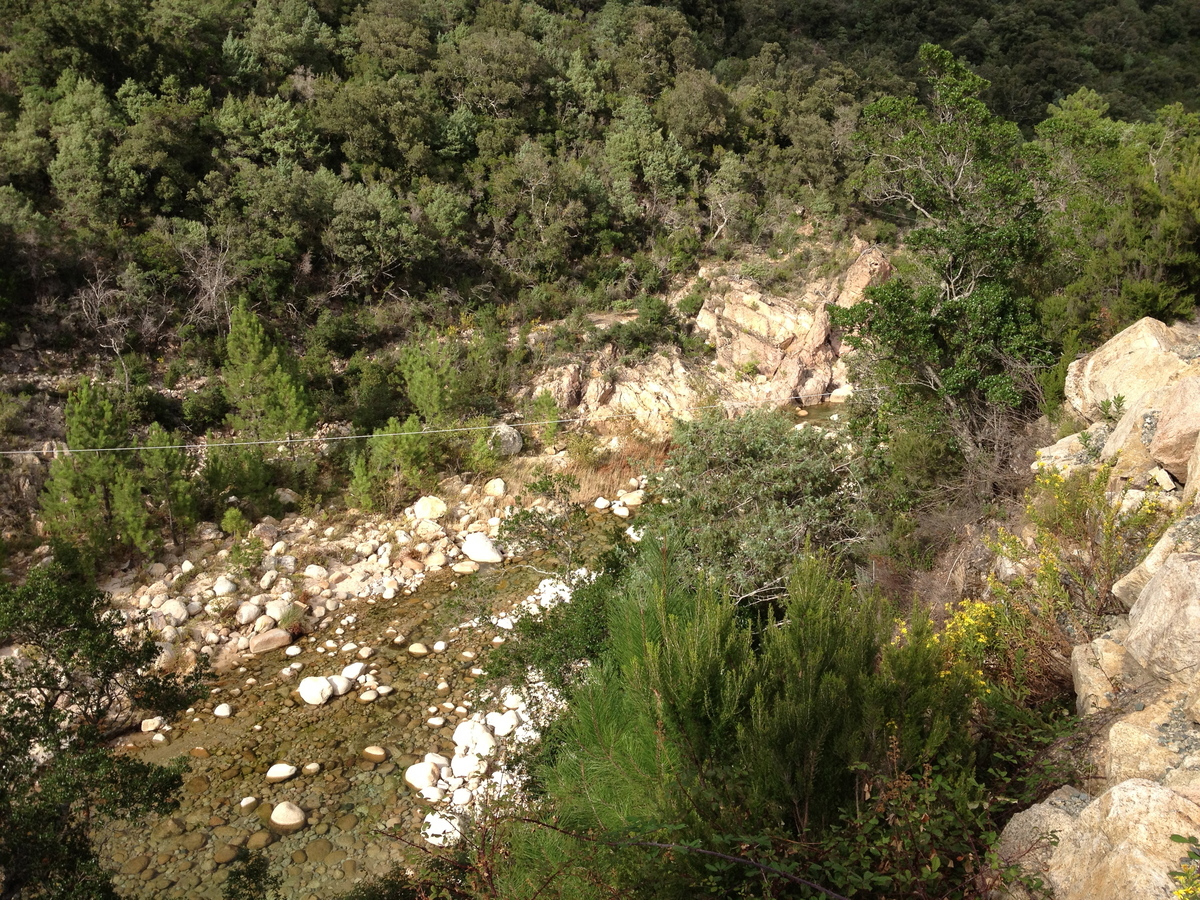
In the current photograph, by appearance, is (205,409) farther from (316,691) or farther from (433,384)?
(316,691)

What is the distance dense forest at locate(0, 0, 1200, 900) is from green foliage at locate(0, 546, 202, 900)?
A: 5 centimetres

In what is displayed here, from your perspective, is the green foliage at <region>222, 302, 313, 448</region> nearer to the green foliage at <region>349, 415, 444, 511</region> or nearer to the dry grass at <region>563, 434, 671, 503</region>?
the green foliage at <region>349, 415, 444, 511</region>

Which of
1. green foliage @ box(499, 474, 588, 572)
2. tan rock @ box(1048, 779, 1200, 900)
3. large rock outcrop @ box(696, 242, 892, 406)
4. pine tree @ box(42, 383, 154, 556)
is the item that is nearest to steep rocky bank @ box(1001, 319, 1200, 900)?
tan rock @ box(1048, 779, 1200, 900)

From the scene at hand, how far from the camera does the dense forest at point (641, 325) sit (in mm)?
3256

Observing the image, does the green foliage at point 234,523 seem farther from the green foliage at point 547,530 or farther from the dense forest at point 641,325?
the green foliage at point 547,530

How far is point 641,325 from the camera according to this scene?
1775 cm

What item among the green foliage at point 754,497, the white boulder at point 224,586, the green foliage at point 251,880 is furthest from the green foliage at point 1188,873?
the white boulder at point 224,586

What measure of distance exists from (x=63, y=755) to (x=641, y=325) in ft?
49.3

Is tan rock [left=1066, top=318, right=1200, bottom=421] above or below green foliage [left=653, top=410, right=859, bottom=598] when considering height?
above

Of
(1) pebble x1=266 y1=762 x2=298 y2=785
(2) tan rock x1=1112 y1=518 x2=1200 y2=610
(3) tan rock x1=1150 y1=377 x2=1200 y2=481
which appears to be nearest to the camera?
(2) tan rock x1=1112 y1=518 x2=1200 y2=610

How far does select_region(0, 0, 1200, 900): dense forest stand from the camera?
10.7 feet

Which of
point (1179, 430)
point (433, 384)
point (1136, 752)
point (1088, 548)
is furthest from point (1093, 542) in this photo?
point (433, 384)

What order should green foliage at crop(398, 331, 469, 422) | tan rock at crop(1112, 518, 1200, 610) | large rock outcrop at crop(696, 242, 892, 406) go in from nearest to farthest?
tan rock at crop(1112, 518, 1200, 610), green foliage at crop(398, 331, 469, 422), large rock outcrop at crop(696, 242, 892, 406)

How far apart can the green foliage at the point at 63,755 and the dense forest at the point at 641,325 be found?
0.05m
